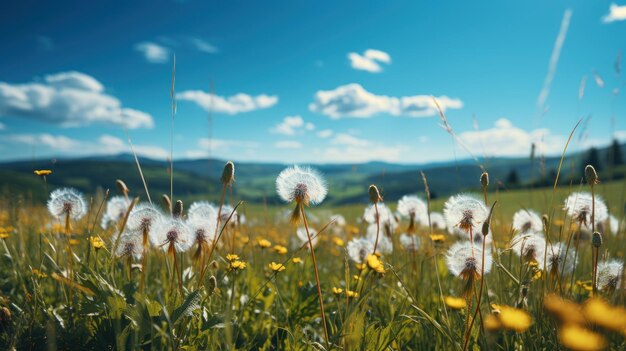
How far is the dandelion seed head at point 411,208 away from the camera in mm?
3912

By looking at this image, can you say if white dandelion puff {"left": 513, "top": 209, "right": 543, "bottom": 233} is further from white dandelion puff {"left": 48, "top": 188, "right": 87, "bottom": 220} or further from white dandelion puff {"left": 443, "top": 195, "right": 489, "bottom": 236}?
white dandelion puff {"left": 48, "top": 188, "right": 87, "bottom": 220}

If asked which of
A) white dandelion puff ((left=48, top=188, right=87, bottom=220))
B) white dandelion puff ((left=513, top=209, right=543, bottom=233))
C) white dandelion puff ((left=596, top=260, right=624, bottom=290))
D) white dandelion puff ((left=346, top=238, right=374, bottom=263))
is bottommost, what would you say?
white dandelion puff ((left=346, top=238, right=374, bottom=263))

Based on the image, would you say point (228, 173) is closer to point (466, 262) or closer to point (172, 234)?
point (172, 234)

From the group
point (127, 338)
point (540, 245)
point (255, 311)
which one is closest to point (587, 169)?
point (540, 245)

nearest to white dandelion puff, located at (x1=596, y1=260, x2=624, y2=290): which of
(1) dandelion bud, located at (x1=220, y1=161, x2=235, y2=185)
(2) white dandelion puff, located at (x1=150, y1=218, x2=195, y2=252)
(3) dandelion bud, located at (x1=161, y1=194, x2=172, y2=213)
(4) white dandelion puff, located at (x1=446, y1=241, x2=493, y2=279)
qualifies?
(4) white dandelion puff, located at (x1=446, y1=241, x2=493, y2=279)

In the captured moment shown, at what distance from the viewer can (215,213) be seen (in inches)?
119

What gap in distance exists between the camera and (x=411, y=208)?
3945 millimetres

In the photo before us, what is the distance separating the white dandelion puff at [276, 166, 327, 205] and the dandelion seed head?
1814mm

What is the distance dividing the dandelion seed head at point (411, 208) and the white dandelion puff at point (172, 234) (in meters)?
2.31

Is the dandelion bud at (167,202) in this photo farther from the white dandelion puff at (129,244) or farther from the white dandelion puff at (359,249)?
the white dandelion puff at (359,249)

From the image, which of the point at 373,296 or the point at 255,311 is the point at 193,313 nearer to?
the point at 255,311

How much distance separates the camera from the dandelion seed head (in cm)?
391

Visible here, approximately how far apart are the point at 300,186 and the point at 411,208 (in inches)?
80.1

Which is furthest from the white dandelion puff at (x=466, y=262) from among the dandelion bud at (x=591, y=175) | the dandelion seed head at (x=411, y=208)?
the dandelion seed head at (x=411, y=208)
